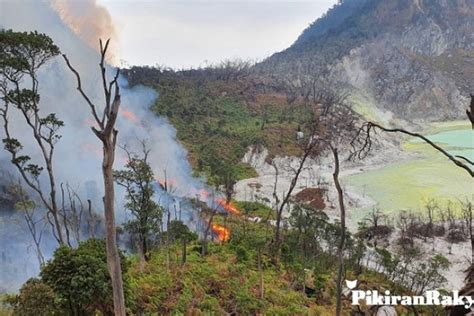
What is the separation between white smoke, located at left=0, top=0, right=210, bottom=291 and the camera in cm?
3356

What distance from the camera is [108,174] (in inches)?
387

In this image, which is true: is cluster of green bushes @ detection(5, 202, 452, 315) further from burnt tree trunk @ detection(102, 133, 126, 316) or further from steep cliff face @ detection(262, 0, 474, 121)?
steep cliff face @ detection(262, 0, 474, 121)

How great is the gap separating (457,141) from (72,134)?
3360 inches

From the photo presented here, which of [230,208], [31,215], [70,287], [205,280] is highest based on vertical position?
[31,215]

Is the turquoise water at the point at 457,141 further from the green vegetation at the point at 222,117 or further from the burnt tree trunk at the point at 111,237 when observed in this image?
the burnt tree trunk at the point at 111,237

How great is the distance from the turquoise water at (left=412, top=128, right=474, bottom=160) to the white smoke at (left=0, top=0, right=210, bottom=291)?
56133 millimetres

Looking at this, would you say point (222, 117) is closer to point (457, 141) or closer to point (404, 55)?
point (457, 141)

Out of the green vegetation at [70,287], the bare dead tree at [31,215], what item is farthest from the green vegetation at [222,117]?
the green vegetation at [70,287]

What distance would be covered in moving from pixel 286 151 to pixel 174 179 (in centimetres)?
2561

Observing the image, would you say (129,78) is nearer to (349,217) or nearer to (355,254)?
(349,217)

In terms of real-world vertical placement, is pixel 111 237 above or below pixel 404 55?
below


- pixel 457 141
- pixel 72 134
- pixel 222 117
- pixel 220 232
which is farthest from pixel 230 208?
pixel 457 141

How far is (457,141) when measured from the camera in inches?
3984

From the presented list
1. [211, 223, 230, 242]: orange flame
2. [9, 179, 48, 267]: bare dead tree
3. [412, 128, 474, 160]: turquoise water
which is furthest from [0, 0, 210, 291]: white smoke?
[412, 128, 474, 160]: turquoise water
